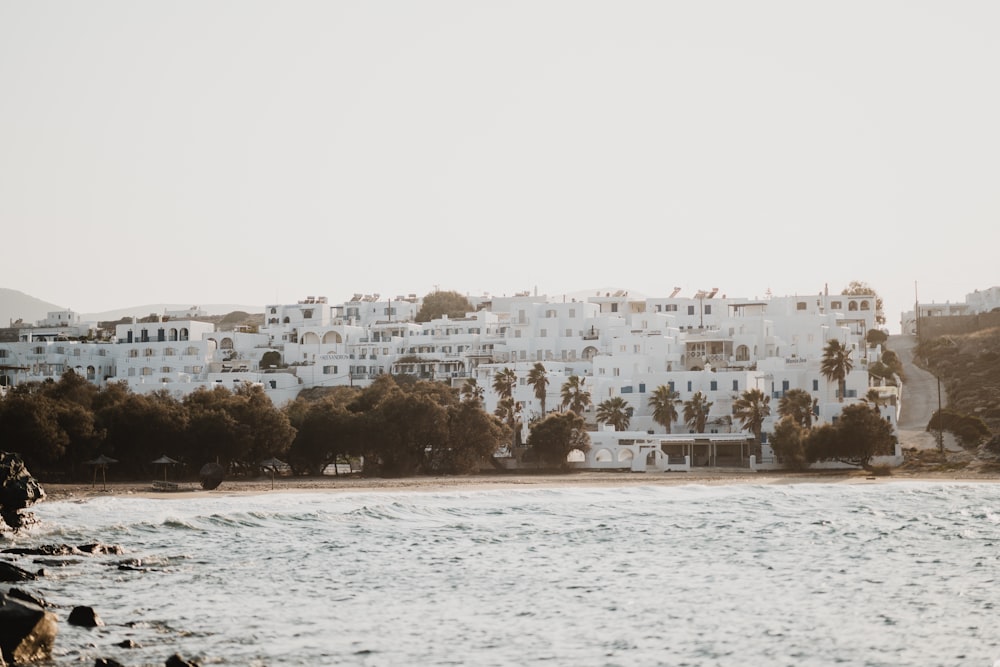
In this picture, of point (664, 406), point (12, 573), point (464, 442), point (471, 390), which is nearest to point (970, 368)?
point (664, 406)

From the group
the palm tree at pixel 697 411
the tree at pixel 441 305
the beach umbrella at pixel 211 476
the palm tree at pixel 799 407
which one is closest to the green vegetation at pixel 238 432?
the beach umbrella at pixel 211 476

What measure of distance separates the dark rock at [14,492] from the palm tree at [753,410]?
1723 inches

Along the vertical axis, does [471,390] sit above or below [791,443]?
above

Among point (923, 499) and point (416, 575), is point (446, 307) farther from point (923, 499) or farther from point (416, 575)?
point (416, 575)

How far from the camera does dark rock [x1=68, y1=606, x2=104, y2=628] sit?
27344 millimetres

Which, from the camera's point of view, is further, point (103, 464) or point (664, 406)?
point (664, 406)

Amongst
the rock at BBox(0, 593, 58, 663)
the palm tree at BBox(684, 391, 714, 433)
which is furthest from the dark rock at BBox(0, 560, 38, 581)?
the palm tree at BBox(684, 391, 714, 433)

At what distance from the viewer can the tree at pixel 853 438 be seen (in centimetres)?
7094

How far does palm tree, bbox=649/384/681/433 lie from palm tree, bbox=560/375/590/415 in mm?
4659

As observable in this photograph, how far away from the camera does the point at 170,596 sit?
31.8 m

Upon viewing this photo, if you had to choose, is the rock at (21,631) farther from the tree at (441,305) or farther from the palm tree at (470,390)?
the tree at (441,305)

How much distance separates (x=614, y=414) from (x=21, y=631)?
61367 mm

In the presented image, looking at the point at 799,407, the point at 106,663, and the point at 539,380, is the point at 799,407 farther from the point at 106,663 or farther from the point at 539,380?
the point at 106,663

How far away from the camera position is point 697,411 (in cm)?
8056
